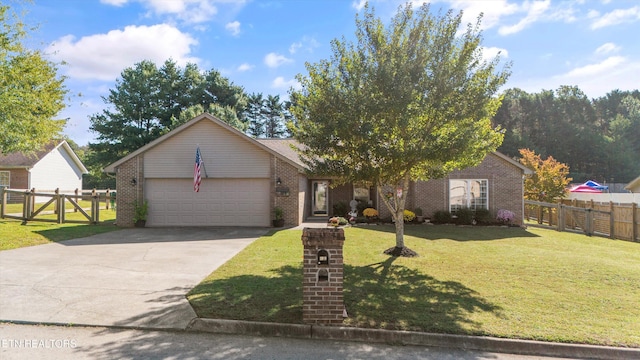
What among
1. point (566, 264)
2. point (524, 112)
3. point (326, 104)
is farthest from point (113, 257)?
point (524, 112)

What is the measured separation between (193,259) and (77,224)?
10.6m

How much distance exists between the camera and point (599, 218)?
52.8ft

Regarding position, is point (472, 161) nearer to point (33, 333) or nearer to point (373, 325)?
point (373, 325)

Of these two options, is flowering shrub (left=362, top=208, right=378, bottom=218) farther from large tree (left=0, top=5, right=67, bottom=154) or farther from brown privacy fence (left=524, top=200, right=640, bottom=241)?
large tree (left=0, top=5, right=67, bottom=154)

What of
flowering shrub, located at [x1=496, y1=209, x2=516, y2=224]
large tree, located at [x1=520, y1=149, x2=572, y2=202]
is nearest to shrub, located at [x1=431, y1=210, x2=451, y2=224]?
flowering shrub, located at [x1=496, y1=209, x2=516, y2=224]

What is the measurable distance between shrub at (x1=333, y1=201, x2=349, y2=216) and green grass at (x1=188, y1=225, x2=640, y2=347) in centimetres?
738

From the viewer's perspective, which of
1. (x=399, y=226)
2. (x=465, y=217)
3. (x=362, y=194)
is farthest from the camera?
(x=362, y=194)

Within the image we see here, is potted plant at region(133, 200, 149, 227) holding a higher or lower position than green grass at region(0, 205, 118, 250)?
higher

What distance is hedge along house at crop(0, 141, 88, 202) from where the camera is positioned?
26234 mm

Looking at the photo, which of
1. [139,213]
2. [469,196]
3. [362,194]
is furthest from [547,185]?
[139,213]

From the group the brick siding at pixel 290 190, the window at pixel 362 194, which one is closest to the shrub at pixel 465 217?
the window at pixel 362 194

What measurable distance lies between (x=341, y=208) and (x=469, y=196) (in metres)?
6.44

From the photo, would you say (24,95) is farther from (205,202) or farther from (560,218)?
(560,218)

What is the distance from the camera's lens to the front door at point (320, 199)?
19.8 metres
